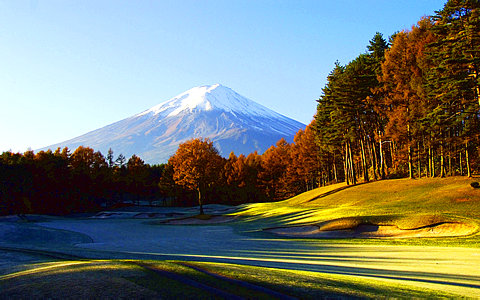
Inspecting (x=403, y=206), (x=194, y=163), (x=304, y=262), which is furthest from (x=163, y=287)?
(x=194, y=163)

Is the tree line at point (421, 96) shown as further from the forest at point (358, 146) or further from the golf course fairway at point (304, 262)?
the golf course fairway at point (304, 262)

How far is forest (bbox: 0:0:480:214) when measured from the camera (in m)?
35.4

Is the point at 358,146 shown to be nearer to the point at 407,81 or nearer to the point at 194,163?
the point at 407,81

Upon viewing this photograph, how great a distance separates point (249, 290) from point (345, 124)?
162 feet

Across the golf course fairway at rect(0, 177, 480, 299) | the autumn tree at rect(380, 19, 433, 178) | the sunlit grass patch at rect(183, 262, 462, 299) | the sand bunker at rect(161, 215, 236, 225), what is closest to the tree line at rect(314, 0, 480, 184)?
the autumn tree at rect(380, 19, 433, 178)

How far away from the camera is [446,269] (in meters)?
11.0

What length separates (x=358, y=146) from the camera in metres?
71.2

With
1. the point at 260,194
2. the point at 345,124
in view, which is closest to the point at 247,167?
the point at 260,194

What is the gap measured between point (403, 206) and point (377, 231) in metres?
9.44

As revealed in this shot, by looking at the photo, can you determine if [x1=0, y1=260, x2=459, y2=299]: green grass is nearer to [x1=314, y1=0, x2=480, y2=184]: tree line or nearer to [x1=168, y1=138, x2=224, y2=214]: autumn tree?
[x1=314, y1=0, x2=480, y2=184]: tree line

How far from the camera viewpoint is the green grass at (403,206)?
69.4 ft

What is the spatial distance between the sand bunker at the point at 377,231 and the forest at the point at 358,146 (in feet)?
58.7

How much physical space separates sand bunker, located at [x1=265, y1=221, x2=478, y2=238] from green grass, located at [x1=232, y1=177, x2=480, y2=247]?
279mm

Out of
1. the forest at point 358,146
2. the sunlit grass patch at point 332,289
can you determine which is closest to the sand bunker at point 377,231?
the sunlit grass patch at point 332,289
